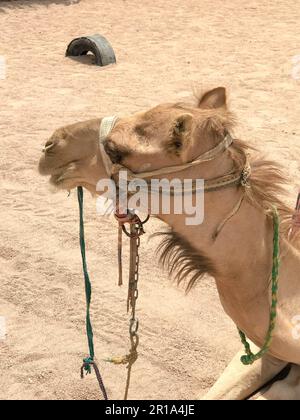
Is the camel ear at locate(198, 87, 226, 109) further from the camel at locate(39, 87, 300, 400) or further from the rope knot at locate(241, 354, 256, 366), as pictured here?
the rope knot at locate(241, 354, 256, 366)

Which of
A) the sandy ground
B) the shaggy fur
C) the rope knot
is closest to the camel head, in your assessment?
the shaggy fur

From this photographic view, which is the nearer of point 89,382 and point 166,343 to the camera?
point 89,382

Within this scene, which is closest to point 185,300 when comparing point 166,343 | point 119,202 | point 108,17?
point 166,343

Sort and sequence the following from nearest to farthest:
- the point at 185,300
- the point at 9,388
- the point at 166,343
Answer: the point at 9,388 < the point at 166,343 < the point at 185,300

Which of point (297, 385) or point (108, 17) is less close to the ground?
point (297, 385)

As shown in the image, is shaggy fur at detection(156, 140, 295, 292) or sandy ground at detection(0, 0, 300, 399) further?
sandy ground at detection(0, 0, 300, 399)

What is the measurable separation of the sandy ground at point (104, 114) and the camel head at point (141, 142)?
6.02 feet

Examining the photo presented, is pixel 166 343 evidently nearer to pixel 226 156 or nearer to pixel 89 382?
pixel 89 382

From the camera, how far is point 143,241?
559 cm

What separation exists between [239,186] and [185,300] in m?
2.32

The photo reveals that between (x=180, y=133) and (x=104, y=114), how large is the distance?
6.29 m

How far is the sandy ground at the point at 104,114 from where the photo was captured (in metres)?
4.22

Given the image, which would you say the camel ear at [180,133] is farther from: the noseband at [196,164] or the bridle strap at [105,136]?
the bridle strap at [105,136]

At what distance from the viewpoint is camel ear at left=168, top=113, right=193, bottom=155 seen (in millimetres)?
Result: 2379
